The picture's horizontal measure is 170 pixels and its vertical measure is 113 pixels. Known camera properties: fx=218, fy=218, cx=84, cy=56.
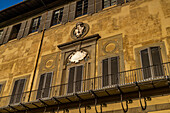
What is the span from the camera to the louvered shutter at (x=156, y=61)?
11878 millimetres

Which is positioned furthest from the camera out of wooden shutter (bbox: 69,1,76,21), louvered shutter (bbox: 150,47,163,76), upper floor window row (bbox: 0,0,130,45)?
wooden shutter (bbox: 69,1,76,21)

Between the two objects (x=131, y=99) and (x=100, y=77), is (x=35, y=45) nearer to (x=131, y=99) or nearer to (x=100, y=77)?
(x=100, y=77)

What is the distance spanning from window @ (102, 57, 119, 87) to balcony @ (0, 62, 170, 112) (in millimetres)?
64

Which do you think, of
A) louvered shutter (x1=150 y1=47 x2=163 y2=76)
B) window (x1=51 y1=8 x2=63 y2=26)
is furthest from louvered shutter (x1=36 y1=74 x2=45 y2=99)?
louvered shutter (x1=150 y1=47 x2=163 y2=76)

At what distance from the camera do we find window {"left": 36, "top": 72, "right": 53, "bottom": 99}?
1511cm

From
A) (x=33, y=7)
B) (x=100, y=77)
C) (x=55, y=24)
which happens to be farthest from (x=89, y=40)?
(x=33, y=7)

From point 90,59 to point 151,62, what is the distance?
415 cm

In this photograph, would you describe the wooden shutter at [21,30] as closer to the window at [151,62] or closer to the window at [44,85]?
the window at [44,85]

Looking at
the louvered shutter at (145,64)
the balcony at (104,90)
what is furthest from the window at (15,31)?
the louvered shutter at (145,64)

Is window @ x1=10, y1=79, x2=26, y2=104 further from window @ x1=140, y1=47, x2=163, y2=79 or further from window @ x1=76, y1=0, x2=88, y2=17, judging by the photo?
window @ x1=140, y1=47, x2=163, y2=79

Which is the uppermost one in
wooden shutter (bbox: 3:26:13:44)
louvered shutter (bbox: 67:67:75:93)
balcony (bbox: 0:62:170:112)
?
wooden shutter (bbox: 3:26:13:44)

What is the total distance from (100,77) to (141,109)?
3.35m

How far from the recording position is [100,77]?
1357cm

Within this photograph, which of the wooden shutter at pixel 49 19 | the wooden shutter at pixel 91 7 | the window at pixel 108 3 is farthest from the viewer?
the wooden shutter at pixel 49 19
